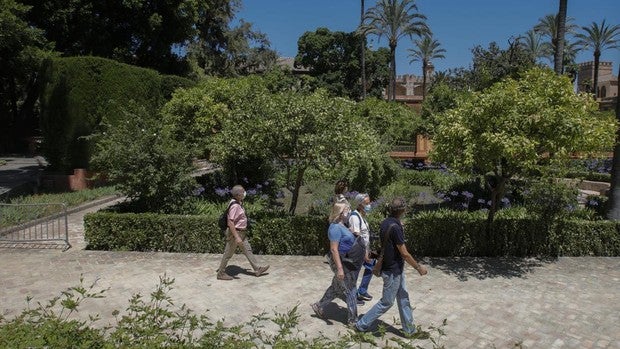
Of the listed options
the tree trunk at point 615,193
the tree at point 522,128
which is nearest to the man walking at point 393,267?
the tree at point 522,128

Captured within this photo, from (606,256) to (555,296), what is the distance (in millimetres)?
3111

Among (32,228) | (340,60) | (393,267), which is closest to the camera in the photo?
(393,267)

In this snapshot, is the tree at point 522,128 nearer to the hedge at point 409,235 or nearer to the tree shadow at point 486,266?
the hedge at point 409,235

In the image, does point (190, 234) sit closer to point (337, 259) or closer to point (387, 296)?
point (337, 259)

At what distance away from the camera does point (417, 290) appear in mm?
7605

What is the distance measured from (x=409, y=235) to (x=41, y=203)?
7867 mm

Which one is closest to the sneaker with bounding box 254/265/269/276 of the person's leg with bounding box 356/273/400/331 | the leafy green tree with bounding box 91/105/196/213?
the person's leg with bounding box 356/273/400/331

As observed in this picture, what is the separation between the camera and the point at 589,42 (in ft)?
154

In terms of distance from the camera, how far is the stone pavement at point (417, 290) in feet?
20.6

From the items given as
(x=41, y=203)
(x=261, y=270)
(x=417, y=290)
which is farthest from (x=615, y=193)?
(x=41, y=203)

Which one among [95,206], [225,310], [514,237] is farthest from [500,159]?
[95,206]

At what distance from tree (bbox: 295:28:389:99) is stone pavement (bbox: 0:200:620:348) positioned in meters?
44.0

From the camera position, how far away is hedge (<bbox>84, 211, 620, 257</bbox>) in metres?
9.41

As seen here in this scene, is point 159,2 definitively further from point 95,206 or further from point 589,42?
point 589,42
